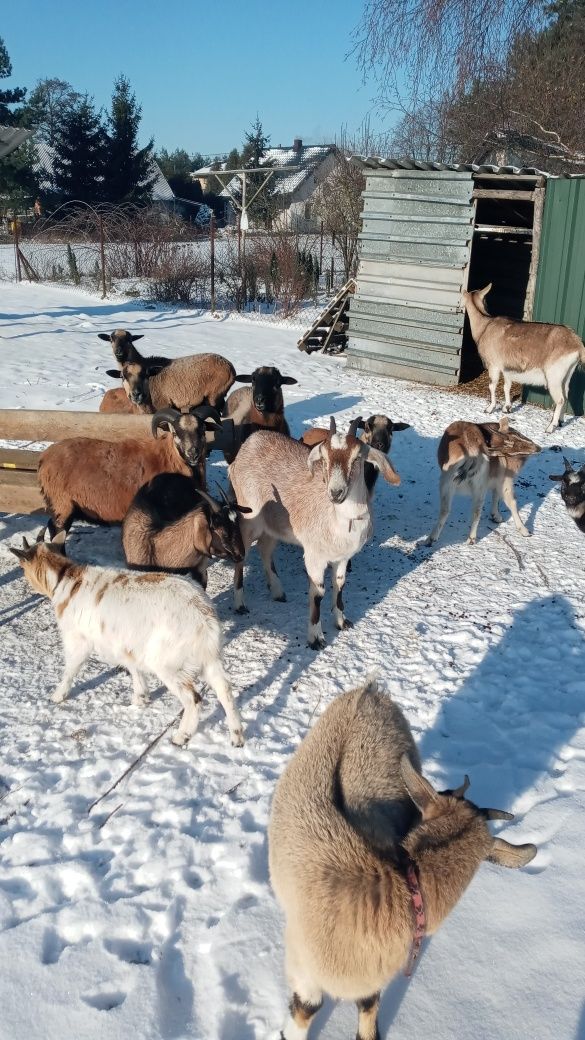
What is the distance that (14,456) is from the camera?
22.4 feet

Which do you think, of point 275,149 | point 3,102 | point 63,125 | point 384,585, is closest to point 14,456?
point 384,585

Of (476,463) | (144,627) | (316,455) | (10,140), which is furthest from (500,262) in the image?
(144,627)

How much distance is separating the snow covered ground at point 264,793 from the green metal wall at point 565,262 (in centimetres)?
429

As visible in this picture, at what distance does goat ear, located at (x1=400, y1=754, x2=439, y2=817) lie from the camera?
2.52m

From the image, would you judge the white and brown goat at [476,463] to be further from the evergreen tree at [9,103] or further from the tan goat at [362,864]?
the evergreen tree at [9,103]

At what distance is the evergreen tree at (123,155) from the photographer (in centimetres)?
3622

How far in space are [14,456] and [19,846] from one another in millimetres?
4003

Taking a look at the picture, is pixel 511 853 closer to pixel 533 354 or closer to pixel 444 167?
pixel 533 354

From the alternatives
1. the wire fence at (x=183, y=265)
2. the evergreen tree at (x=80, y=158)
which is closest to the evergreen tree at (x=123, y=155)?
the evergreen tree at (x=80, y=158)

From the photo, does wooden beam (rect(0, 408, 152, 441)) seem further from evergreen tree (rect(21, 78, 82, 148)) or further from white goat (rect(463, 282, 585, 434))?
evergreen tree (rect(21, 78, 82, 148))

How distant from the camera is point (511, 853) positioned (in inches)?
93.9

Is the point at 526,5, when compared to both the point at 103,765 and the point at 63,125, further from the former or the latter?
the point at 63,125

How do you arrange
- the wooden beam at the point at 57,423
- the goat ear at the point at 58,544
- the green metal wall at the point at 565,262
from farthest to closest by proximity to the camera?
the green metal wall at the point at 565,262 < the wooden beam at the point at 57,423 < the goat ear at the point at 58,544

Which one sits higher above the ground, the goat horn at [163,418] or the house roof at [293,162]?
the house roof at [293,162]
